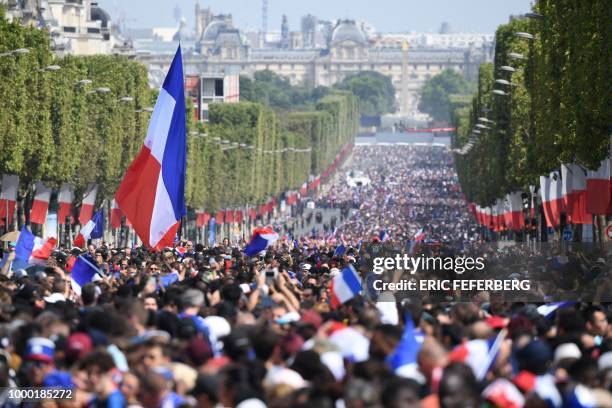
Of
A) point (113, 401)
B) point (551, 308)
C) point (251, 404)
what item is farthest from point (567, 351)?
point (551, 308)

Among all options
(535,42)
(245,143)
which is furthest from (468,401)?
(245,143)

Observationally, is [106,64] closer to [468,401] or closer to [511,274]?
[511,274]

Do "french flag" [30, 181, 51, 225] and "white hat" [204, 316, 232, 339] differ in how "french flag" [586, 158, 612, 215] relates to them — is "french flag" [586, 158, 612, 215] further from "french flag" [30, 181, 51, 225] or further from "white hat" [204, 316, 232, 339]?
"white hat" [204, 316, 232, 339]

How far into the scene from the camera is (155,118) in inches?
1323

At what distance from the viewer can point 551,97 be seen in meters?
58.1

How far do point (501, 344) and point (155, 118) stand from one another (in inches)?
678

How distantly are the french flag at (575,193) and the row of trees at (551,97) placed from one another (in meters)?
0.44

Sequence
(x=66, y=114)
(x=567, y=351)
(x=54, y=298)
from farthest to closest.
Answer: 1. (x=66, y=114)
2. (x=54, y=298)
3. (x=567, y=351)

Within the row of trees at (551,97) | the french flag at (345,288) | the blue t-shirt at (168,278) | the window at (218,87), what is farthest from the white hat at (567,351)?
the window at (218,87)

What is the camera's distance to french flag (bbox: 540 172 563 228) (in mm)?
56188

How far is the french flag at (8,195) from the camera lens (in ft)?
186

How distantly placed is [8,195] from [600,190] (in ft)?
59.3

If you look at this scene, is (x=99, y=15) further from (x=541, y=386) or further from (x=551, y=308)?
(x=541, y=386)

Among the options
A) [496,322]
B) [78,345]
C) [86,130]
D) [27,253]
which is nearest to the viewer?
[78,345]
